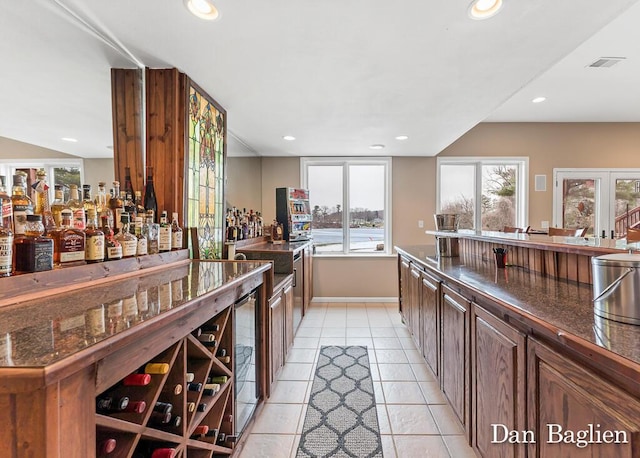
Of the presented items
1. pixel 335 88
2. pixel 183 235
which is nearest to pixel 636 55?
pixel 335 88

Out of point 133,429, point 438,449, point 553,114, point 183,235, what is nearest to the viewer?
point 133,429

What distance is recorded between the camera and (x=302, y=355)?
2.99 meters

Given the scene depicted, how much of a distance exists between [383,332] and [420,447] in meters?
1.83

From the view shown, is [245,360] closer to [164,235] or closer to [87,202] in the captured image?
[164,235]

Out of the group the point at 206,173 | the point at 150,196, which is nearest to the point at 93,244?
the point at 150,196

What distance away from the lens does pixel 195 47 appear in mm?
1755

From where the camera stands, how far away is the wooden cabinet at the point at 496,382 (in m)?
1.14

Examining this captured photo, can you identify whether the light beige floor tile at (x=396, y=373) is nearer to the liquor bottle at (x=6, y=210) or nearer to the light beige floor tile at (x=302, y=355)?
the light beige floor tile at (x=302, y=355)

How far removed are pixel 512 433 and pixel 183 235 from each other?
2013 millimetres

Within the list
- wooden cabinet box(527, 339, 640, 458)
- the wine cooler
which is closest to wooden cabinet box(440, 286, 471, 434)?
wooden cabinet box(527, 339, 640, 458)

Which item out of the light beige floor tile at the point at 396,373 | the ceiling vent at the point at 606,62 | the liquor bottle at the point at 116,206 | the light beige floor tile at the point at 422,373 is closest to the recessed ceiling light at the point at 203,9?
the liquor bottle at the point at 116,206

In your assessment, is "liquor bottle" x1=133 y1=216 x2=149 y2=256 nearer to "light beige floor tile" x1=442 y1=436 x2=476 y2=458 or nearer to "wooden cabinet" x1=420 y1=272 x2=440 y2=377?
"wooden cabinet" x1=420 y1=272 x2=440 y2=377

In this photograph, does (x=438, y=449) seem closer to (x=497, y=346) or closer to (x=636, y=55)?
(x=497, y=346)

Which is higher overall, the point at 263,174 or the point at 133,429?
the point at 263,174
